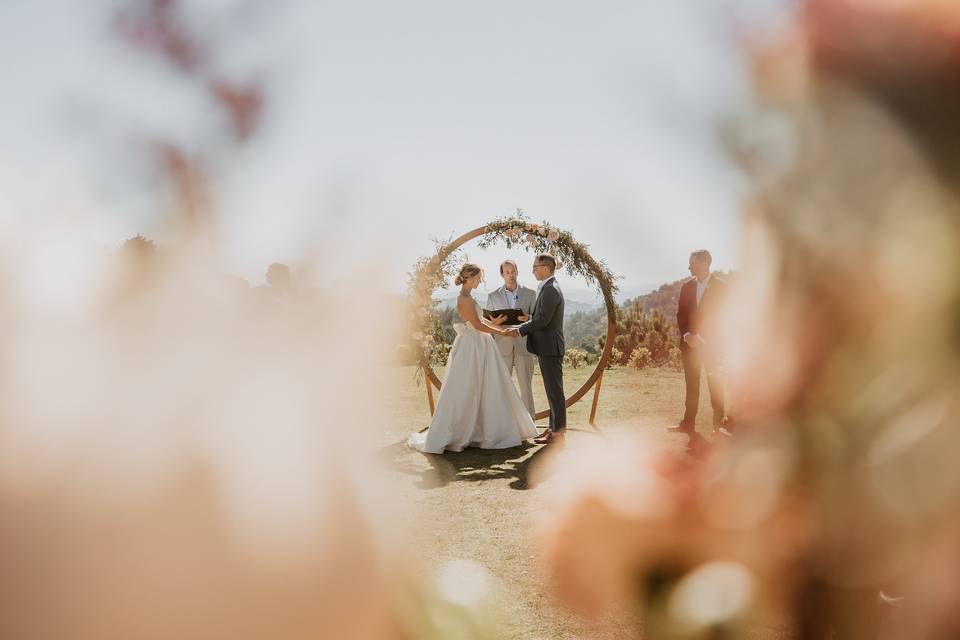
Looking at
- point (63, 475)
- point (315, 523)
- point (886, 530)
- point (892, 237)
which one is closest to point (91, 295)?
point (63, 475)

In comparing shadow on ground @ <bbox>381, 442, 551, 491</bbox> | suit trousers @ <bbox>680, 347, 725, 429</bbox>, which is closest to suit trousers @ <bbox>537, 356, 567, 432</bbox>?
shadow on ground @ <bbox>381, 442, 551, 491</bbox>

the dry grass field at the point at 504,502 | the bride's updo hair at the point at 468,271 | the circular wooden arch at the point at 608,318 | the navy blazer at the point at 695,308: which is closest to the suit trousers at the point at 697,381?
the navy blazer at the point at 695,308

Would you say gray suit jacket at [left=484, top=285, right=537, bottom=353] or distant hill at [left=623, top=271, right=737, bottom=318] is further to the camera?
distant hill at [left=623, top=271, right=737, bottom=318]

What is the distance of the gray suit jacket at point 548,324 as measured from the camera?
855 centimetres

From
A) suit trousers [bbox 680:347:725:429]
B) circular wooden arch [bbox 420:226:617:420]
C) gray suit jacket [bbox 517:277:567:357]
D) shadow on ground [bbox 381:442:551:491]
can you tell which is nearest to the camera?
shadow on ground [bbox 381:442:551:491]

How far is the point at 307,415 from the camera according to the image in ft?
4.65

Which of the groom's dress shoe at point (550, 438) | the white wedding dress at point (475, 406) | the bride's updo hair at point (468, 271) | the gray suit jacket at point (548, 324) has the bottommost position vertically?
the groom's dress shoe at point (550, 438)

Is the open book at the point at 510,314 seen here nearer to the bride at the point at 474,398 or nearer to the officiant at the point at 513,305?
the officiant at the point at 513,305

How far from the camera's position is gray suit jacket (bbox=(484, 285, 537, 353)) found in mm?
10062

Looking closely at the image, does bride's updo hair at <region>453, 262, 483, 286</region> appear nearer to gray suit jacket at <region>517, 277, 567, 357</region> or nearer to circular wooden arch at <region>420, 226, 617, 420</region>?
gray suit jacket at <region>517, 277, 567, 357</region>

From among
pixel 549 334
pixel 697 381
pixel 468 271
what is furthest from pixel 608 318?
pixel 468 271

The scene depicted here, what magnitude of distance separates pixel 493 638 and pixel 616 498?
3.00 ft

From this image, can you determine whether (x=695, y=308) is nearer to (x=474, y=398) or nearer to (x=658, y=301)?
(x=474, y=398)

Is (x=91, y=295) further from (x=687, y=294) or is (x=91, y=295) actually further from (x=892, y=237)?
(x=687, y=294)
